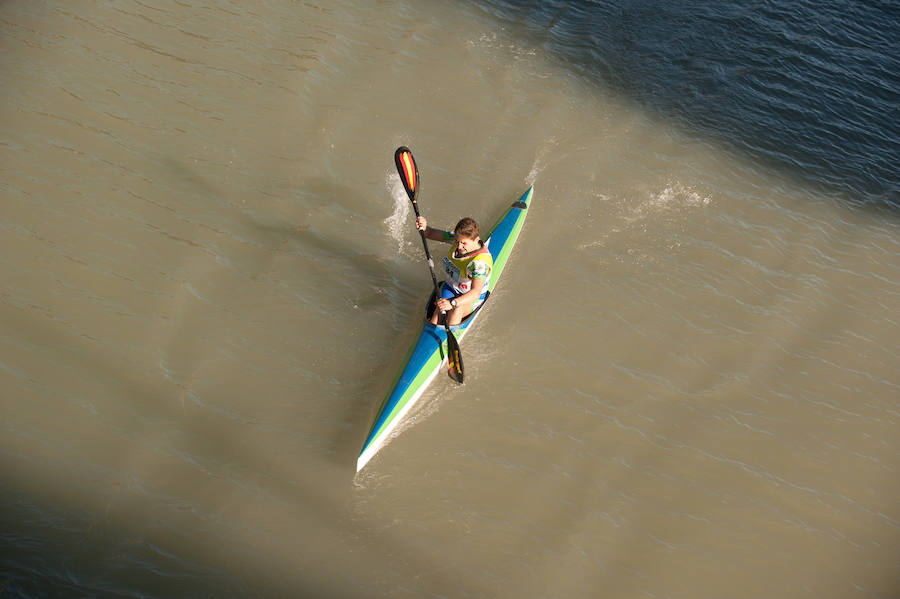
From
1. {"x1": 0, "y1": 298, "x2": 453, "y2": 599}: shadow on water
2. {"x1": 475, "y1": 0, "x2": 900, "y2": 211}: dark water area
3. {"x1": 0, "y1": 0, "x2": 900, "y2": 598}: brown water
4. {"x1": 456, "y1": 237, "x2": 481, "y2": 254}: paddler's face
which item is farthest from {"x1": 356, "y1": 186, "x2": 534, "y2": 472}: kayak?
{"x1": 475, "y1": 0, "x2": 900, "y2": 211}: dark water area

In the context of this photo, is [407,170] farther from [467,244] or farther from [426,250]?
[467,244]

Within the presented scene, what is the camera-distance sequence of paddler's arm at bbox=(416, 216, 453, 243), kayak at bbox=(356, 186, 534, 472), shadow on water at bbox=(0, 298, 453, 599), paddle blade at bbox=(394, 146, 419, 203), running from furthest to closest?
paddle blade at bbox=(394, 146, 419, 203) < paddler's arm at bbox=(416, 216, 453, 243) < kayak at bbox=(356, 186, 534, 472) < shadow on water at bbox=(0, 298, 453, 599)

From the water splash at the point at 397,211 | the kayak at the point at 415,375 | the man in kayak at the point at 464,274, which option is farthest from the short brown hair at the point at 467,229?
the water splash at the point at 397,211

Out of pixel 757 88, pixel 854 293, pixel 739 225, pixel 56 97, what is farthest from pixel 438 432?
pixel 757 88

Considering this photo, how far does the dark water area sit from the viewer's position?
816 cm

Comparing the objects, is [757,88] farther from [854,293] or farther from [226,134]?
[226,134]

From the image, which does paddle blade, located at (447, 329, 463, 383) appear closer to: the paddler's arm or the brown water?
the brown water

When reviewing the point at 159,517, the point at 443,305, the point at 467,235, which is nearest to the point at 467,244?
Result: the point at 467,235

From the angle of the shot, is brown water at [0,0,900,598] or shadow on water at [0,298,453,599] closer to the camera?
shadow on water at [0,298,453,599]

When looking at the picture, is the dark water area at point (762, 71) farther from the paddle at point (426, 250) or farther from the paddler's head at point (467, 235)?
the paddler's head at point (467, 235)

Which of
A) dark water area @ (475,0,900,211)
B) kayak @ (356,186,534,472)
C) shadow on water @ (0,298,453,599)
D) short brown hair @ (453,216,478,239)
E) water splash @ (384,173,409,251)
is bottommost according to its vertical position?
shadow on water @ (0,298,453,599)

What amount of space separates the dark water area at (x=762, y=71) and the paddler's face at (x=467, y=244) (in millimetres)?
4753

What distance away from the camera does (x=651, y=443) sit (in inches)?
200

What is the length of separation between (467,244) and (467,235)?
99mm
